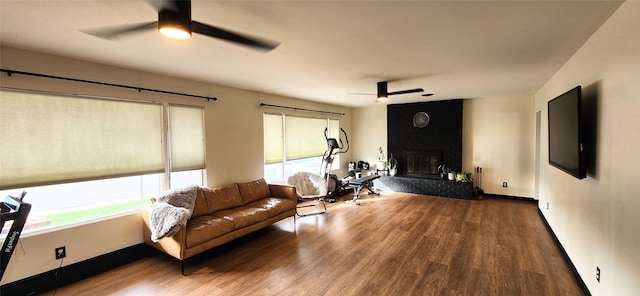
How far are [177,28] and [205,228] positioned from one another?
2320mm

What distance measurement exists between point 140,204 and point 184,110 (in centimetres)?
135

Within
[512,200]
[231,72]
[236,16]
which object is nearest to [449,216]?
[512,200]

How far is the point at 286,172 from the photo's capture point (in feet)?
18.9

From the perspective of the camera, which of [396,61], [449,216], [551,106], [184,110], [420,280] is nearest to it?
[420,280]

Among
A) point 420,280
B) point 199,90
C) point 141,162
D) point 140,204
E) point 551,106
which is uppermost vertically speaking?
point 199,90

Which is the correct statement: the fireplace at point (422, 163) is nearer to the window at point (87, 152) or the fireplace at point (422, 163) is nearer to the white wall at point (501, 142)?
the white wall at point (501, 142)

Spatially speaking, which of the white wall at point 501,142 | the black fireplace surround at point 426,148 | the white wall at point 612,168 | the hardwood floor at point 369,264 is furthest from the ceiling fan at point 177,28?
the white wall at point 501,142

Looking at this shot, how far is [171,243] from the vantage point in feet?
9.50

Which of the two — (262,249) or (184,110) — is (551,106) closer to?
(262,249)

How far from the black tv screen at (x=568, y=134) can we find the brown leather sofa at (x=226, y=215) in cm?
340

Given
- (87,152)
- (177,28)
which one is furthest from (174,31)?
(87,152)

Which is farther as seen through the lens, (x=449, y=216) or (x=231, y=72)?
(x=449, y=216)

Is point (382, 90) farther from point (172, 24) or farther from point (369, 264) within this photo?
point (172, 24)

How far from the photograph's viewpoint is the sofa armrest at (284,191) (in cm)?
443
